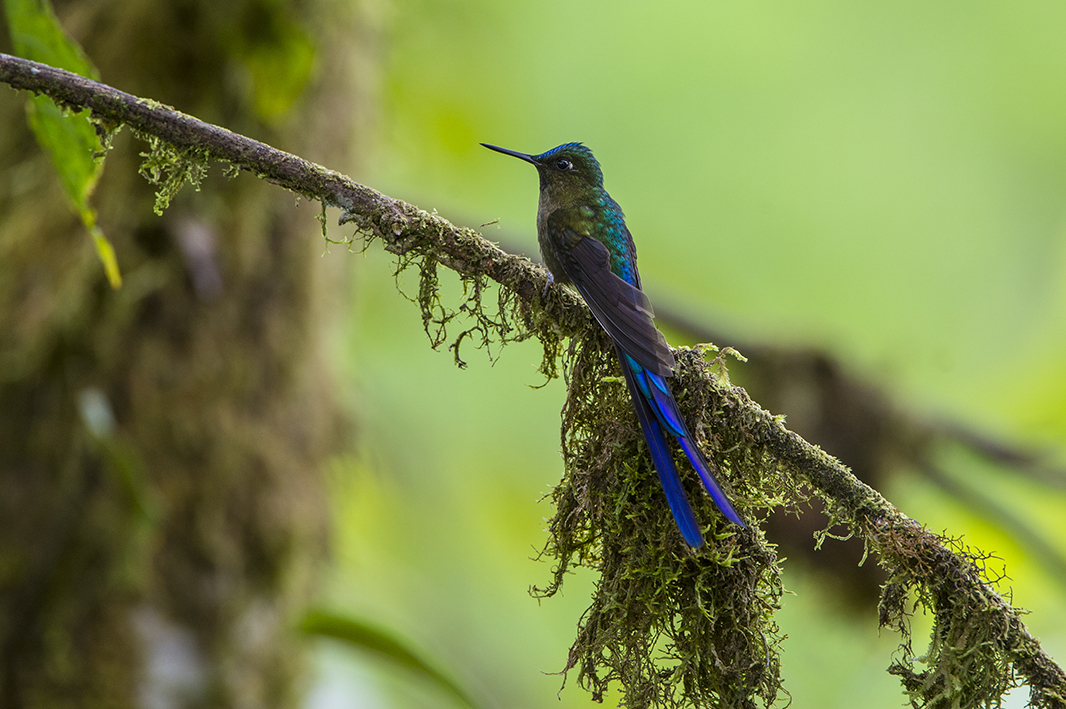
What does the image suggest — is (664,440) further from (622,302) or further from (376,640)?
(376,640)

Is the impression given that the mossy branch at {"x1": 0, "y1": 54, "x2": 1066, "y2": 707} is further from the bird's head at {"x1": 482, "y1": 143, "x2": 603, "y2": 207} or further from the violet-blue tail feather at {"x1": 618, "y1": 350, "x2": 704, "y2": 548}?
the bird's head at {"x1": 482, "y1": 143, "x2": 603, "y2": 207}

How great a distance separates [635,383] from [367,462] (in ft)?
10.3

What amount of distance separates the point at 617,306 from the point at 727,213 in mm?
8400

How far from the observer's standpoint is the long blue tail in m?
1.74

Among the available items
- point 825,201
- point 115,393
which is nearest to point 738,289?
point 825,201

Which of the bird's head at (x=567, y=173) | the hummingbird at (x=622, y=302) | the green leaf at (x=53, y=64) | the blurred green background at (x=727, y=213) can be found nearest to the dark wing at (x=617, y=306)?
the hummingbird at (x=622, y=302)

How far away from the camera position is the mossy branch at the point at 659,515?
1.60 m

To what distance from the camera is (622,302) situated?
198 cm

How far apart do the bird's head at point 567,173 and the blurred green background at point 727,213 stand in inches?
117

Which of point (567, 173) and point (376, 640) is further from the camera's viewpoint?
point (567, 173)

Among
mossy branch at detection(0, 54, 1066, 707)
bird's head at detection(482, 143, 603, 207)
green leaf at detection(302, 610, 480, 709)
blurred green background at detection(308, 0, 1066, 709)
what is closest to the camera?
mossy branch at detection(0, 54, 1066, 707)


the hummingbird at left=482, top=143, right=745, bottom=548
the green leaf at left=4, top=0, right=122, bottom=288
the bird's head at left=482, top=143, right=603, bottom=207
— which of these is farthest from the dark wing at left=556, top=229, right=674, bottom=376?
the green leaf at left=4, top=0, right=122, bottom=288

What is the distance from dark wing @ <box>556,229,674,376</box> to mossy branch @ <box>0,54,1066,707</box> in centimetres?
7

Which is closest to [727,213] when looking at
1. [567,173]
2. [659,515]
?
[567,173]
